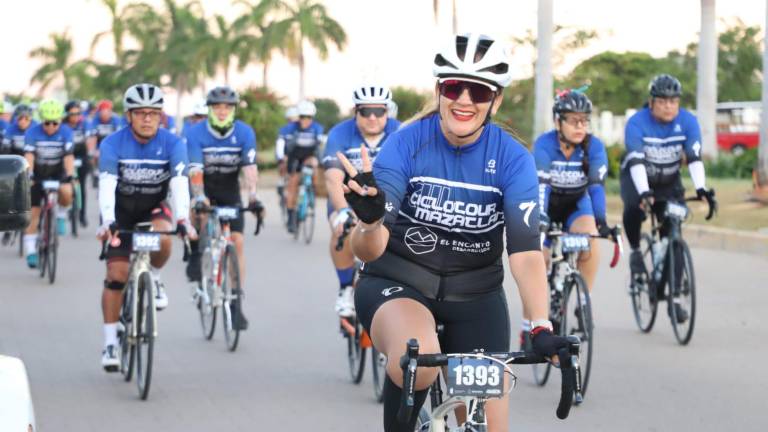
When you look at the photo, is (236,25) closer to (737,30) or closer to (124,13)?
(124,13)

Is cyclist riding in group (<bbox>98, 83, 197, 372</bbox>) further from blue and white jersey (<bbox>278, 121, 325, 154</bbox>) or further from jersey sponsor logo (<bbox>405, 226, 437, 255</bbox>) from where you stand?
blue and white jersey (<bbox>278, 121, 325, 154</bbox>)

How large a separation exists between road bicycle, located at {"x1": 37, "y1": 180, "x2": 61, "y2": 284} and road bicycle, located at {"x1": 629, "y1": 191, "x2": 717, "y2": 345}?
7.12 metres

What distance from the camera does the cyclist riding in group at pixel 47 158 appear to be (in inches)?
678

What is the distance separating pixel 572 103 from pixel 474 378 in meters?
5.57

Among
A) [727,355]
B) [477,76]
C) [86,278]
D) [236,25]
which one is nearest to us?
[477,76]

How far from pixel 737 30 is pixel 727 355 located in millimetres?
62849

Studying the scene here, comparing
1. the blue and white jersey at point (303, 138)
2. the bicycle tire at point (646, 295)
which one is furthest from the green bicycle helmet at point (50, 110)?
the bicycle tire at point (646, 295)

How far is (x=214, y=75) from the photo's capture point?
84875mm

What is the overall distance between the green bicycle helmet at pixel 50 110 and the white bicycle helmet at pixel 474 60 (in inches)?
515

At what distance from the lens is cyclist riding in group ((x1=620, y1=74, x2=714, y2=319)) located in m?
11.4

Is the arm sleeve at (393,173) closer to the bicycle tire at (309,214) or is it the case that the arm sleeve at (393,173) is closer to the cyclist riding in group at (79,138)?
the bicycle tire at (309,214)

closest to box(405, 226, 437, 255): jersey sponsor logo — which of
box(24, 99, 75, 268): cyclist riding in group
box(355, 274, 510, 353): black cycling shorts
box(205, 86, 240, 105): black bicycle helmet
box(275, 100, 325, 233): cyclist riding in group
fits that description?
box(355, 274, 510, 353): black cycling shorts

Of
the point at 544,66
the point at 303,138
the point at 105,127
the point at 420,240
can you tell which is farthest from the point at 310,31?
the point at 420,240

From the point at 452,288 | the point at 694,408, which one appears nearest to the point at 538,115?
the point at 694,408
